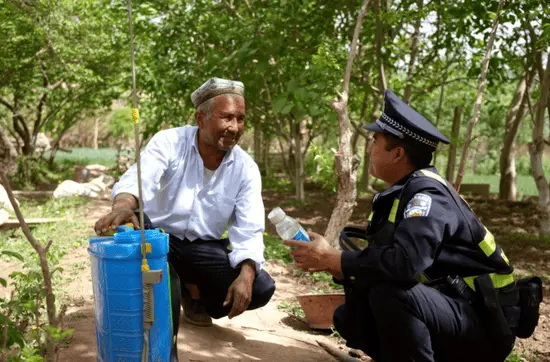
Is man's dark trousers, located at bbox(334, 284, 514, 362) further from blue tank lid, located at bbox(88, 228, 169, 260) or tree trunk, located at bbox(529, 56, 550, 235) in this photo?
tree trunk, located at bbox(529, 56, 550, 235)

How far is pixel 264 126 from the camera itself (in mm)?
13438

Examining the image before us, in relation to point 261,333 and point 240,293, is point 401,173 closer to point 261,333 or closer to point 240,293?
point 240,293

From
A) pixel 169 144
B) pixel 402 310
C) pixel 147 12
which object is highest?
pixel 147 12

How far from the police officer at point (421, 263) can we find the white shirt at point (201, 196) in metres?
0.68

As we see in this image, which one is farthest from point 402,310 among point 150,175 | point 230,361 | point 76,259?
point 76,259

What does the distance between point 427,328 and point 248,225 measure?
3.87ft

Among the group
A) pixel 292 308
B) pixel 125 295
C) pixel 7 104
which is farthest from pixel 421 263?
pixel 7 104

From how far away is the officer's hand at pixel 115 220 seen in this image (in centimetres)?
256

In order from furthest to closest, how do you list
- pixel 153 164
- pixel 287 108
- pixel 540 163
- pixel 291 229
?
1. pixel 540 163
2. pixel 287 108
3. pixel 153 164
4. pixel 291 229

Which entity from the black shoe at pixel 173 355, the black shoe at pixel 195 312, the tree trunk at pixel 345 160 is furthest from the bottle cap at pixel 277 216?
the tree trunk at pixel 345 160

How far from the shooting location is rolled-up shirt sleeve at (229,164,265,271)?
3221 mm

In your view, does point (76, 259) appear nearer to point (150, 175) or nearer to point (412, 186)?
point (150, 175)

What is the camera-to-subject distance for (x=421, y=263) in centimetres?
233

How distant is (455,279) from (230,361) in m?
1.22
